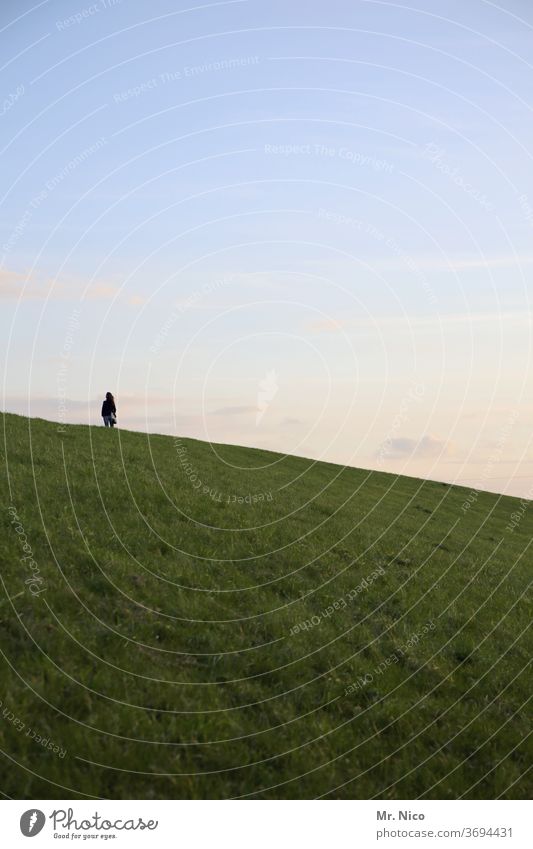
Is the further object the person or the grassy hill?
the person

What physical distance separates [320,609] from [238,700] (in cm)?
480

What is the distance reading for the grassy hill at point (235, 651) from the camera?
10.7 metres

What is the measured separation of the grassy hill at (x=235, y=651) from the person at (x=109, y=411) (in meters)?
18.5

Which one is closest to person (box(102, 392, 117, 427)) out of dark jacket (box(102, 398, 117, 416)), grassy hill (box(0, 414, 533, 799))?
dark jacket (box(102, 398, 117, 416))

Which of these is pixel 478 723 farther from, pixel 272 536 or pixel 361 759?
pixel 272 536

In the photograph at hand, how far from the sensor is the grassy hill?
35.0ft

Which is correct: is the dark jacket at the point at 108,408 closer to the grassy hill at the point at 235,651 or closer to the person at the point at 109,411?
the person at the point at 109,411

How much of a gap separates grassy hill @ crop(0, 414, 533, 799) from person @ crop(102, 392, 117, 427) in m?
18.5

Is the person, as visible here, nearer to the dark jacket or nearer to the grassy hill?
Result: the dark jacket

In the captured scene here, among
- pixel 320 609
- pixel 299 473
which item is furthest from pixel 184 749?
pixel 299 473

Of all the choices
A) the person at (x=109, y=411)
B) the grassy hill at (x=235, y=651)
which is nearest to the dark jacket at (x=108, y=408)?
the person at (x=109, y=411)

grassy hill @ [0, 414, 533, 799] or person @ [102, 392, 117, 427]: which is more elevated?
person @ [102, 392, 117, 427]

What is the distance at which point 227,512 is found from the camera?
22562 mm

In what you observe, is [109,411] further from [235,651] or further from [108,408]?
[235,651]
